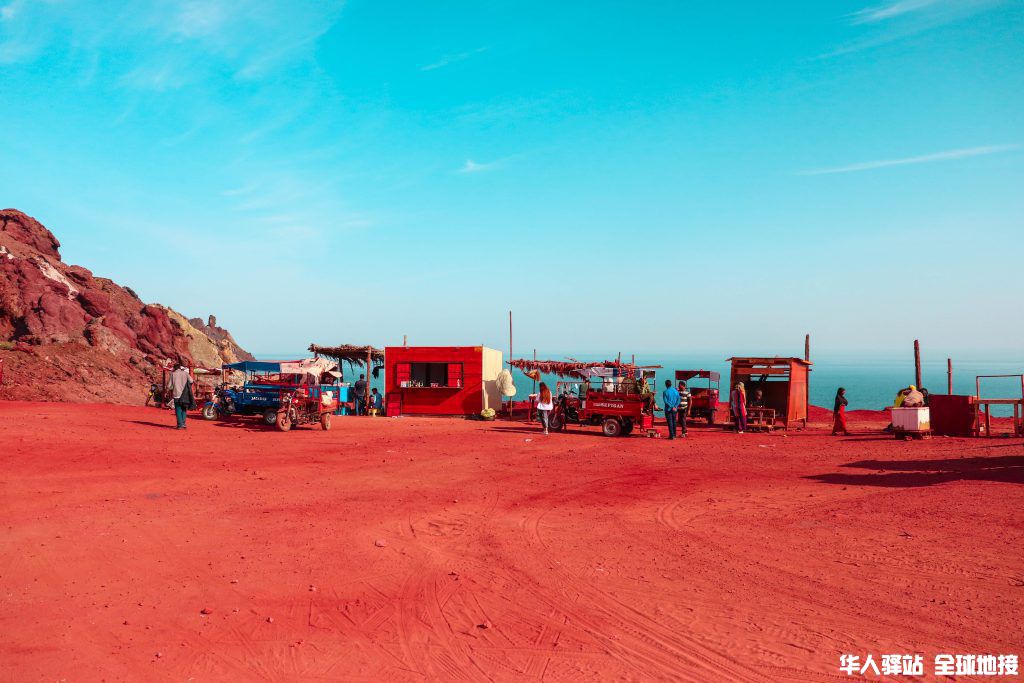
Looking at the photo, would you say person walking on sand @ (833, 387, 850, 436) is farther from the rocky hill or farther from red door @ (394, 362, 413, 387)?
the rocky hill

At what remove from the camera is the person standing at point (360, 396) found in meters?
30.1

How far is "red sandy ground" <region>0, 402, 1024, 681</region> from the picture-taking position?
562cm

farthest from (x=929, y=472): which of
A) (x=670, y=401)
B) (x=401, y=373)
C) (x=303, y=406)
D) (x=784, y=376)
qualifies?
(x=401, y=373)

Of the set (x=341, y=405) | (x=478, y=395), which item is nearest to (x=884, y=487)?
(x=478, y=395)

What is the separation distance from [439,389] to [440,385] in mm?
252

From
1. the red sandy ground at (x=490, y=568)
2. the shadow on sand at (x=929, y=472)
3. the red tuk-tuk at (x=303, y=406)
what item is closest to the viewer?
the red sandy ground at (x=490, y=568)

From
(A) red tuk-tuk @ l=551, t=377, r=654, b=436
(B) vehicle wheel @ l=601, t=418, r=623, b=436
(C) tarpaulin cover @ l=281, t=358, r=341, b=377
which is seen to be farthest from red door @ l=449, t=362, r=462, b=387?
(B) vehicle wheel @ l=601, t=418, r=623, b=436

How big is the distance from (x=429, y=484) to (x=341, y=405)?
1894cm

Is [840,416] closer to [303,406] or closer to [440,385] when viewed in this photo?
Result: [440,385]

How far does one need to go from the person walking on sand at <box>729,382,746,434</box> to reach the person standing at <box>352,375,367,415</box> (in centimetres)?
1604

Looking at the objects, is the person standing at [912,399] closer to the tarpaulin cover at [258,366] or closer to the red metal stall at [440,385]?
the red metal stall at [440,385]

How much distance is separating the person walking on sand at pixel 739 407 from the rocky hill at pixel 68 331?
24737 mm

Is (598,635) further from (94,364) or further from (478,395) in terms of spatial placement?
(94,364)

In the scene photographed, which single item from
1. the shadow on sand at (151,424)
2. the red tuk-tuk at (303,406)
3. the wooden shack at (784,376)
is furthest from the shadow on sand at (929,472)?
the shadow on sand at (151,424)
